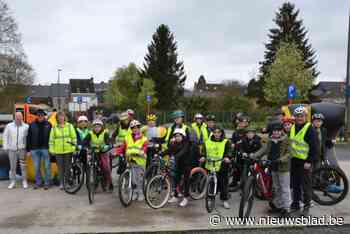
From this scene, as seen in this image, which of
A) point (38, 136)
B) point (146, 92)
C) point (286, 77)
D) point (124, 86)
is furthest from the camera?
point (124, 86)

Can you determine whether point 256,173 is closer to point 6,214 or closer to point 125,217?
point 125,217

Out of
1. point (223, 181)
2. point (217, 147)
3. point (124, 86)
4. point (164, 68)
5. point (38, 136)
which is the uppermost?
point (164, 68)

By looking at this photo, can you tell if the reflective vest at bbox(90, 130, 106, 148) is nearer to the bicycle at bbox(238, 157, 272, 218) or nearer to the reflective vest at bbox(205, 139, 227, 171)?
the reflective vest at bbox(205, 139, 227, 171)

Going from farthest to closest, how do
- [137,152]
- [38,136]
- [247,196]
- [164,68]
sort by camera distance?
[164,68] < [38,136] < [137,152] < [247,196]

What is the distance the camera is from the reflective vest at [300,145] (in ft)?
18.3

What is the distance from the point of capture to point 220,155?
6039 mm

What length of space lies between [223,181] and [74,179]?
11.3 feet

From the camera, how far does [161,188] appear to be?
6.16m

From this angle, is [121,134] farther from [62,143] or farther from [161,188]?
[161,188]

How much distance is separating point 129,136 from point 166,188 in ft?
4.18

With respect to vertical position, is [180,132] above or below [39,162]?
above

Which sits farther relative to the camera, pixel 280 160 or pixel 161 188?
pixel 161 188

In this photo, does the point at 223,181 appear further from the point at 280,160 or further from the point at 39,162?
the point at 39,162

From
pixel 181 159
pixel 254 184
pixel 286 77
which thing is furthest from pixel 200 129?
pixel 286 77
